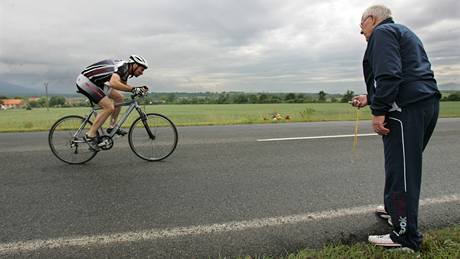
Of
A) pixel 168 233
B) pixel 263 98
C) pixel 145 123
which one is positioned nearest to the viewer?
pixel 168 233

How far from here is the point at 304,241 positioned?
244 centimetres

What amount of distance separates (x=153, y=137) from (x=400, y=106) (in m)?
4.17

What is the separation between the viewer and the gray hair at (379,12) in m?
2.23

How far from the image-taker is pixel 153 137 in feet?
17.2

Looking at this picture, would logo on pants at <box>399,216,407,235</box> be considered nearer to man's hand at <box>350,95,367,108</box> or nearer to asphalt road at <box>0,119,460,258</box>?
asphalt road at <box>0,119,460,258</box>

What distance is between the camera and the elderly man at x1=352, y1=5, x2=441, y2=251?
2.06 metres

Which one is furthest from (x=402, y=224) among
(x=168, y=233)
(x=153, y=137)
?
(x=153, y=137)

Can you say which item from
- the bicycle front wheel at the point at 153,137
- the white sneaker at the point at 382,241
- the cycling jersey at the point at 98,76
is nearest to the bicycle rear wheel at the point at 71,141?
the cycling jersey at the point at 98,76

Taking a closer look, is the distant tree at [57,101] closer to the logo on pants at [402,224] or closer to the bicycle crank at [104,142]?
the bicycle crank at [104,142]

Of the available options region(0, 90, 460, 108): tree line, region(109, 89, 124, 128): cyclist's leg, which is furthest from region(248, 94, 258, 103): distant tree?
region(109, 89, 124, 128): cyclist's leg

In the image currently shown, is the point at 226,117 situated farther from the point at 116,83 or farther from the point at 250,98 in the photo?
the point at 250,98

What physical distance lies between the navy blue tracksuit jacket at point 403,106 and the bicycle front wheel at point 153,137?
3.79m

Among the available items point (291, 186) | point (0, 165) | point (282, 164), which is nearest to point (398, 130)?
point (291, 186)

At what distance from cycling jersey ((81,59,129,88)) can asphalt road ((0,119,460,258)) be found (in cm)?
151
